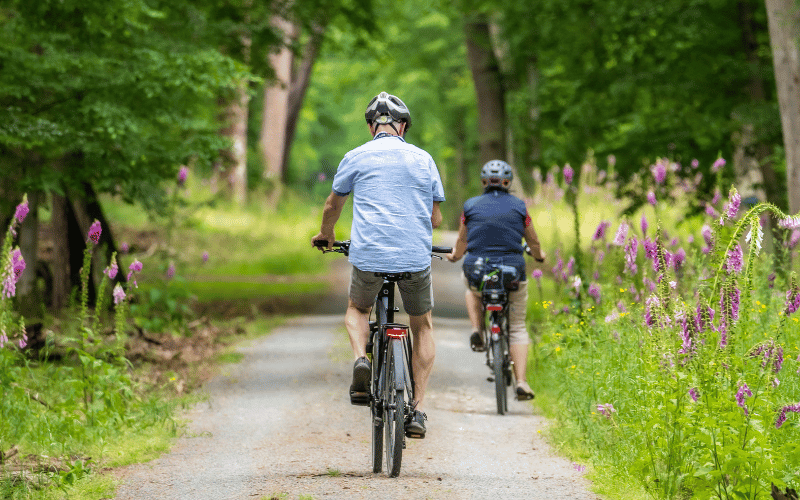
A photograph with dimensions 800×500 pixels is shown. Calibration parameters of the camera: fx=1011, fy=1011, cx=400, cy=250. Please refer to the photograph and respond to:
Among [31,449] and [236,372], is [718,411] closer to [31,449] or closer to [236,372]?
[31,449]

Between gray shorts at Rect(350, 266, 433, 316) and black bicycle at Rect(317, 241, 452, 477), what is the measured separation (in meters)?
0.06

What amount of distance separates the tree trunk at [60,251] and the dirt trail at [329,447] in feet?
9.87

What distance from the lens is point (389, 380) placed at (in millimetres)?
5703

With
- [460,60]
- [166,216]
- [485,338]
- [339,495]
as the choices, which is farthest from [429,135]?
[339,495]

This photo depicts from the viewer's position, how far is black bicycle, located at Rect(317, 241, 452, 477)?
562 cm

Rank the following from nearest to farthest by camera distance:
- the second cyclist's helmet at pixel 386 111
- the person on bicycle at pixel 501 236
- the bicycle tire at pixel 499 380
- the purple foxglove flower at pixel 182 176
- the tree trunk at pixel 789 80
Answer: the second cyclist's helmet at pixel 386 111, the bicycle tire at pixel 499 380, the person on bicycle at pixel 501 236, the tree trunk at pixel 789 80, the purple foxglove flower at pixel 182 176

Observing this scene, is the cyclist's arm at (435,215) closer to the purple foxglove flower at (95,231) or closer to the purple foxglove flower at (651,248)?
the purple foxglove flower at (651,248)

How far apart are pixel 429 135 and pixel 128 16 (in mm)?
41167

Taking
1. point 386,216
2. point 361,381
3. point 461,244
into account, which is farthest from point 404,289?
point 461,244

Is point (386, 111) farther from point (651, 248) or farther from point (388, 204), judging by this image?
point (651, 248)

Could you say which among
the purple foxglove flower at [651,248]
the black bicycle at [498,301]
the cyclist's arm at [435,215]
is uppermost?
the cyclist's arm at [435,215]

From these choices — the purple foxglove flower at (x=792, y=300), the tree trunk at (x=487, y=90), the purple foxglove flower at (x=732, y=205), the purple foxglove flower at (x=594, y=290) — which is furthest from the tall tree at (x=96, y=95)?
the tree trunk at (x=487, y=90)

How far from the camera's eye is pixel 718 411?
4852mm

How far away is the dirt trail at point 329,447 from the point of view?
5566 millimetres
